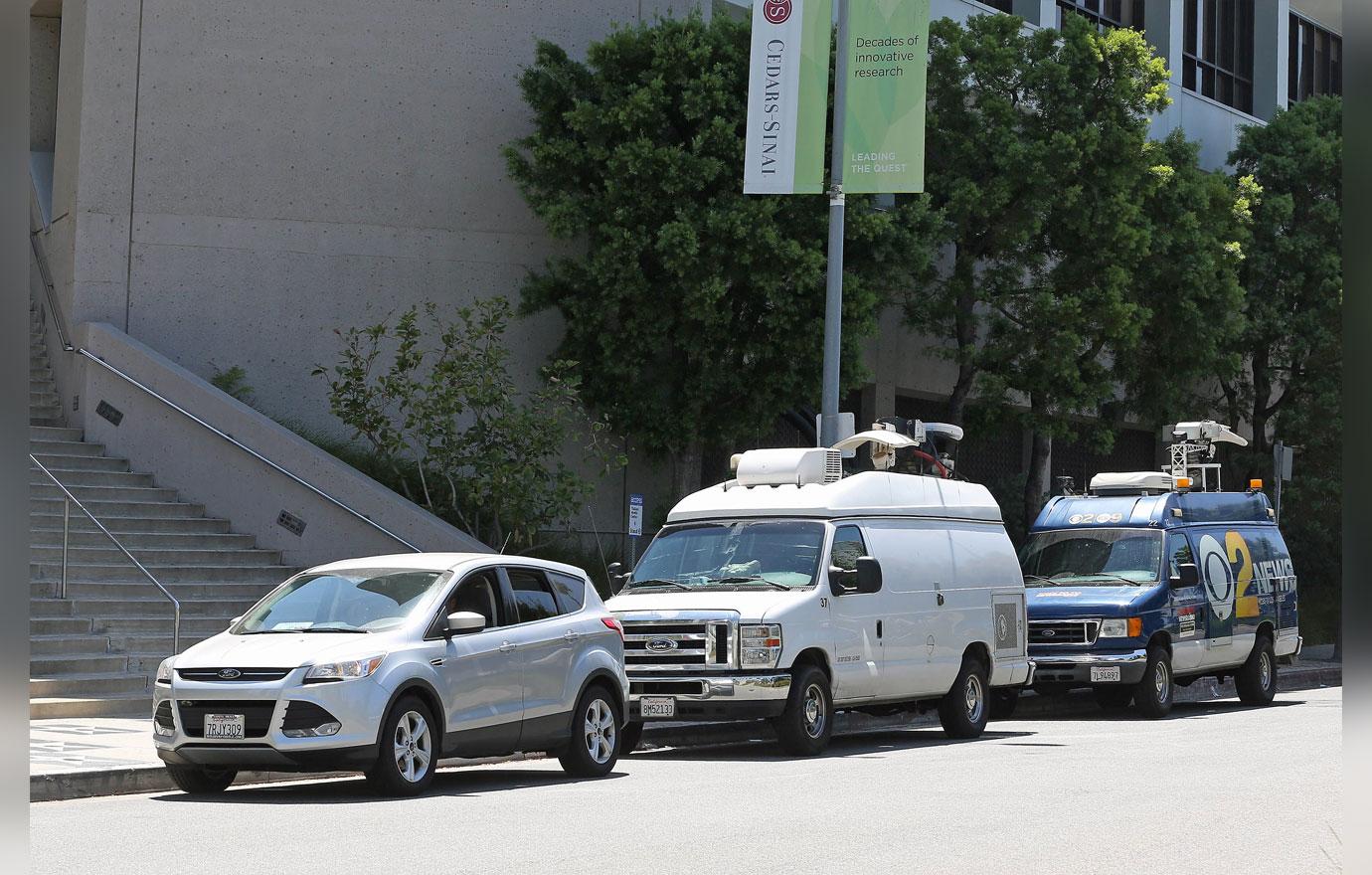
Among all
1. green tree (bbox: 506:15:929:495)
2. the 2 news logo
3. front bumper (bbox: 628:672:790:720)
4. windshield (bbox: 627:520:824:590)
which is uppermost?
the 2 news logo

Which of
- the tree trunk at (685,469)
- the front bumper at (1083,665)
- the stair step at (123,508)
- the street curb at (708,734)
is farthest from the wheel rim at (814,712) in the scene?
the tree trunk at (685,469)

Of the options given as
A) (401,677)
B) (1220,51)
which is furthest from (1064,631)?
(1220,51)

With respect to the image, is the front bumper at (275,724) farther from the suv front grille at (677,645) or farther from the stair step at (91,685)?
the stair step at (91,685)

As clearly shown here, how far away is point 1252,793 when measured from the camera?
40.3 feet

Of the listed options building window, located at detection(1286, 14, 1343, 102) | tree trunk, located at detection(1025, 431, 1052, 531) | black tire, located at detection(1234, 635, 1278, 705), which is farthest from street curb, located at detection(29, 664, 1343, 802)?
building window, located at detection(1286, 14, 1343, 102)

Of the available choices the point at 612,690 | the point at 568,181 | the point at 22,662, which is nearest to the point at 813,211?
the point at 568,181

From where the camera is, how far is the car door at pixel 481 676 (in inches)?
475

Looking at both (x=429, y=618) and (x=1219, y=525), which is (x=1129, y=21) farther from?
(x=429, y=618)

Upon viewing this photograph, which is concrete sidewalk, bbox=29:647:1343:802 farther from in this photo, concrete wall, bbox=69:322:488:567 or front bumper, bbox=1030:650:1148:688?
concrete wall, bbox=69:322:488:567

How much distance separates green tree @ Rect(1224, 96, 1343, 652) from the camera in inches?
1362

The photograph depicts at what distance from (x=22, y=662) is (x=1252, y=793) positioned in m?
12.1

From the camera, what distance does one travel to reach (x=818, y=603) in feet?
50.8

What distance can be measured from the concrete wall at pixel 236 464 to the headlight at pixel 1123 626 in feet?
26.3

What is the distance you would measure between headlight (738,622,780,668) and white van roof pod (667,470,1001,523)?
1.78 metres
